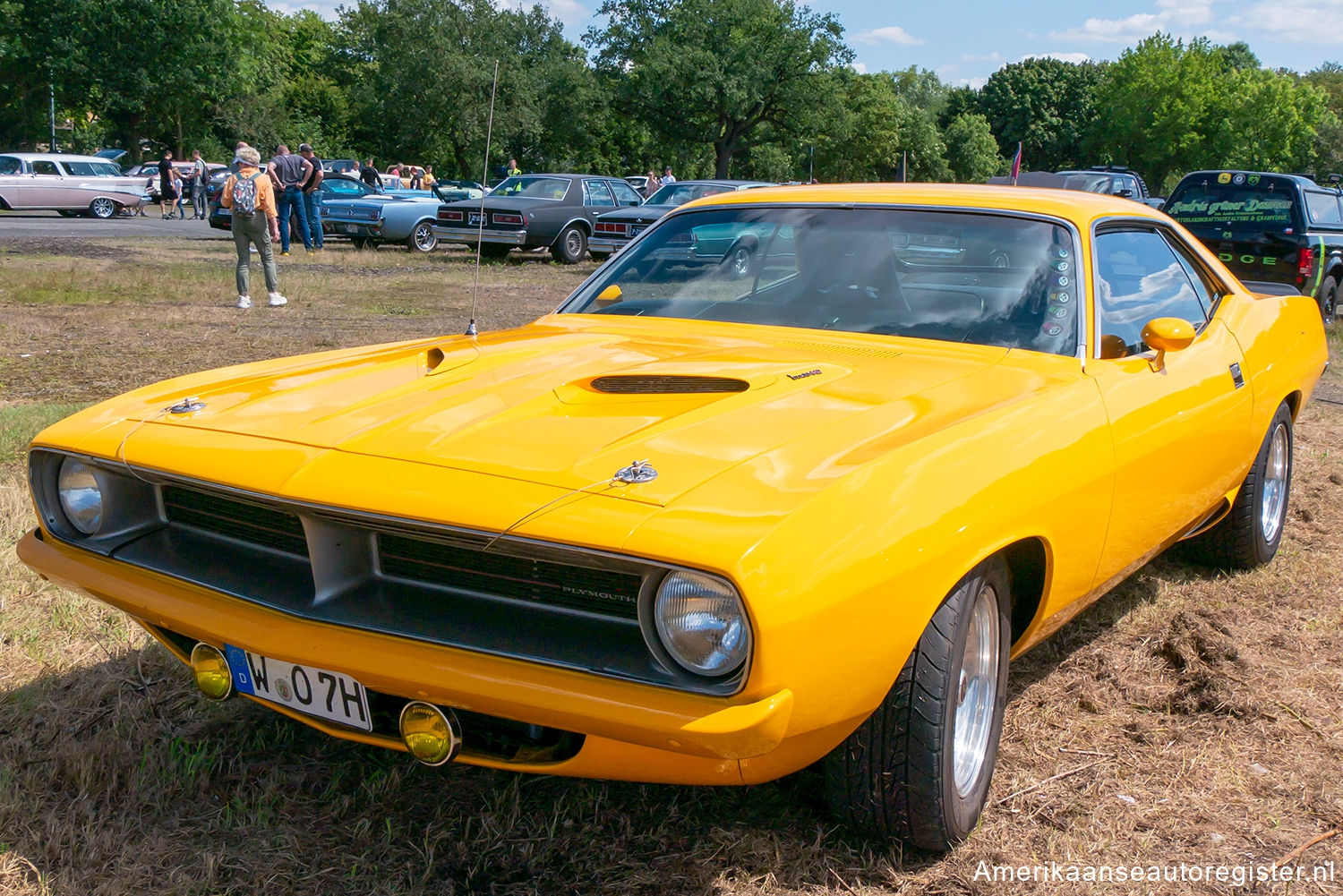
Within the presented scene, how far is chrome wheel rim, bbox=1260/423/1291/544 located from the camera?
408 centimetres

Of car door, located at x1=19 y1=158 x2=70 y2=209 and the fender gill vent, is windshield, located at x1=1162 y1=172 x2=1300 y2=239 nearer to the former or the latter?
the fender gill vent

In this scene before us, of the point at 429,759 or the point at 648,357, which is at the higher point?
the point at 648,357

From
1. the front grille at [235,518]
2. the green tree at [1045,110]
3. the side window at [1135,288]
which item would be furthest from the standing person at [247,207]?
the green tree at [1045,110]

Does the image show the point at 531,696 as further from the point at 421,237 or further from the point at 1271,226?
the point at 421,237

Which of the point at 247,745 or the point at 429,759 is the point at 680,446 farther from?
the point at 247,745

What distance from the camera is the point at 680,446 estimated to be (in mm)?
2039

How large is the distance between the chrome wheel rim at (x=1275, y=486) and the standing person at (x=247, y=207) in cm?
875

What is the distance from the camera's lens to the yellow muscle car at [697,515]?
5.85 feet

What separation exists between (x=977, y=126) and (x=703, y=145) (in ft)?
117

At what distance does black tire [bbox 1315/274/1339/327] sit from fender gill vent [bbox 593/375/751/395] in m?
10.4

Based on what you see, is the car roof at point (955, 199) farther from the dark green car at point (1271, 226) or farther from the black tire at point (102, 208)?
the black tire at point (102, 208)

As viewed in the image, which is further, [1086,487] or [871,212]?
[871,212]

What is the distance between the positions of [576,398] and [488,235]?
560 inches

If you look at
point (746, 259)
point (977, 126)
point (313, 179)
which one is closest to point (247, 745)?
point (746, 259)
